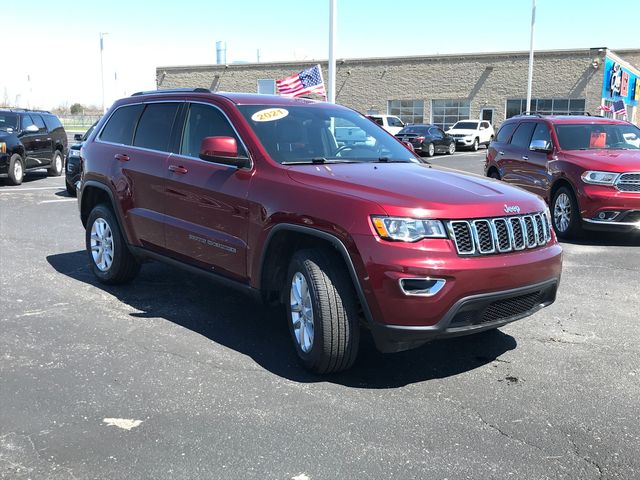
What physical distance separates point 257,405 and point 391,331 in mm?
884

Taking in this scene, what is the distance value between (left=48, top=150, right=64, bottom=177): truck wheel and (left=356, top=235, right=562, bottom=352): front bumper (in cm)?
1594

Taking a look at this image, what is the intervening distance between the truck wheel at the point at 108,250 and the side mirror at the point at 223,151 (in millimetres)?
1905

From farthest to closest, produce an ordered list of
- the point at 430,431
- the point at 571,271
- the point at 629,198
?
1. the point at 629,198
2. the point at 571,271
3. the point at 430,431

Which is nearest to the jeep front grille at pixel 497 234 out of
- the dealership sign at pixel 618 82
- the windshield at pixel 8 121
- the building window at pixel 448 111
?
the windshield at pixel 8 121

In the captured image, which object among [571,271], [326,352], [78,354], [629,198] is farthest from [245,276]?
[629,198]

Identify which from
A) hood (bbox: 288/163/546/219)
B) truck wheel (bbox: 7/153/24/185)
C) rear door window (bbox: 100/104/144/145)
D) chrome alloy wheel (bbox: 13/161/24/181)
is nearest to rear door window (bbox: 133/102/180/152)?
rear door window (bbox: 100/104/144/145)

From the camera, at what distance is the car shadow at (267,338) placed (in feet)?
13.8

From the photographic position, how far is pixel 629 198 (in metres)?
8.34

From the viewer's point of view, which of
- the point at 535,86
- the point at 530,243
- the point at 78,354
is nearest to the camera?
the point at 530,243

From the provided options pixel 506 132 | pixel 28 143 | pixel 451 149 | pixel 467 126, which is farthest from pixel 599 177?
pixel 467 126

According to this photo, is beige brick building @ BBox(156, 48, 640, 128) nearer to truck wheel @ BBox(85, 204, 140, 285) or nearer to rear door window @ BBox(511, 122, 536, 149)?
rear door window @ BBox(511, 122, 536, 149)

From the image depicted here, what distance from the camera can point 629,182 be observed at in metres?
8.39

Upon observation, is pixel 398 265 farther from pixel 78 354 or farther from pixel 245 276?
pixel 78 354

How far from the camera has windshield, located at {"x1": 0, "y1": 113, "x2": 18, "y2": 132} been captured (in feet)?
52.3
